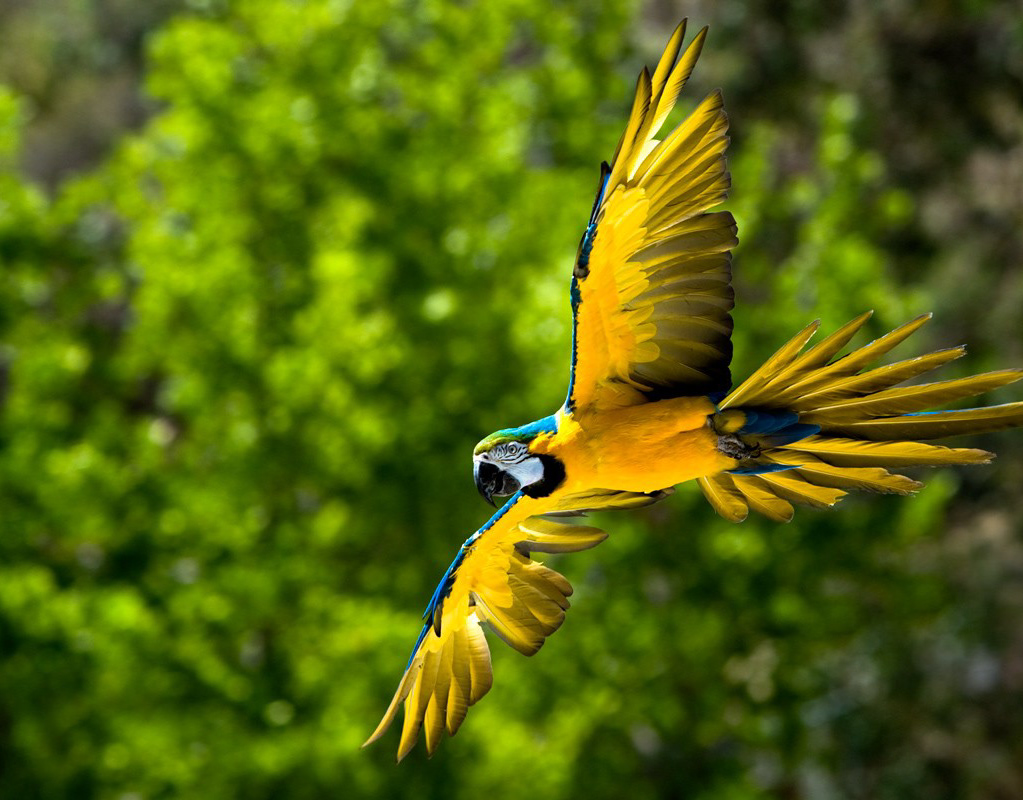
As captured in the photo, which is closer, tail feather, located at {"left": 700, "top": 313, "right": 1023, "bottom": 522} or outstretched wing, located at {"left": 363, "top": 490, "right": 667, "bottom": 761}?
tail feather, located at {"left": 700, "top": 313, "right": 1023, "bottom": 522}

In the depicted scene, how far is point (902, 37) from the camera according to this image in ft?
57.4

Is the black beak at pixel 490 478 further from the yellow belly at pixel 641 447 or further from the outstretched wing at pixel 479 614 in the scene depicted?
the outstretched wing at pixel 479 614

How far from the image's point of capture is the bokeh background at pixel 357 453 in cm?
835

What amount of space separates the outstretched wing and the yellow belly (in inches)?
14.6

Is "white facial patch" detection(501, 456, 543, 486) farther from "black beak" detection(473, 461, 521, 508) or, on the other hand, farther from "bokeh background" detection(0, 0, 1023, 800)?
"bokeh background" detection(0, 0, 1023, 800)

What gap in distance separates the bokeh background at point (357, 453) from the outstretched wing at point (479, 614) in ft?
16.2

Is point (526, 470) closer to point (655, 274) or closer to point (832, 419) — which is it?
point (655, 274)

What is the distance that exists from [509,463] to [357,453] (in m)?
6.38

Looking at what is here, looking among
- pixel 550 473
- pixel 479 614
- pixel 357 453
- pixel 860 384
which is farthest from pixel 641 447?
pixel 357 453

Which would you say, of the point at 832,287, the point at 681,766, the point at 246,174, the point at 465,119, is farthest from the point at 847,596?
the point at 246,174

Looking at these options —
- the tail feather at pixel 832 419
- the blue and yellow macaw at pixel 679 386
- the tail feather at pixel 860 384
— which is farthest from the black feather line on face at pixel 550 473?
the tail feather at pixel 860 384

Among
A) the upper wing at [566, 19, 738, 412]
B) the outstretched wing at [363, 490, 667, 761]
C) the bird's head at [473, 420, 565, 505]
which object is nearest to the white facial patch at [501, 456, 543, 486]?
the bird's head at [473, 420, 565, 505]

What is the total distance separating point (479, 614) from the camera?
9.74ft

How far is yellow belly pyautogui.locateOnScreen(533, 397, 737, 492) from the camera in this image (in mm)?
2248
